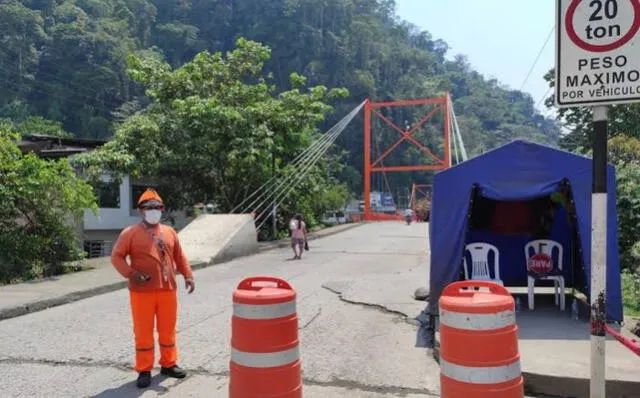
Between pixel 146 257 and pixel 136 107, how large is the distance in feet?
205

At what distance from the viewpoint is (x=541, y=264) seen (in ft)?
26.5

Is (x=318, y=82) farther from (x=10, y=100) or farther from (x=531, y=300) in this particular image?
(x=531, y=300)

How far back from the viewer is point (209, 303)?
30.7ft

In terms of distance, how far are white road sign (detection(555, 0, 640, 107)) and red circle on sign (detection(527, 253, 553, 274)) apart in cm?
483

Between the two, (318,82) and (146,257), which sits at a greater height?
(318,82)

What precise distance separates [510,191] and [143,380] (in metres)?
4.63

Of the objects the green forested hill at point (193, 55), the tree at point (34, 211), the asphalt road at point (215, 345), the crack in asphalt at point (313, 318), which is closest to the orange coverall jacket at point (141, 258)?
the asphalt road at point (215, 345)

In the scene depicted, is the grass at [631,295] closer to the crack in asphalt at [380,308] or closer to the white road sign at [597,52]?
the crack in asphalt at [380,308]

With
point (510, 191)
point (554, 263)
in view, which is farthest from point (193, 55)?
point (510, 191)

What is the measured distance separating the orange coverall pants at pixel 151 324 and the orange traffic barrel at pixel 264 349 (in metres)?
1.43

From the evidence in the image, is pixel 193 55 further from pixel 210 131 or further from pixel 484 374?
pixel 484 374

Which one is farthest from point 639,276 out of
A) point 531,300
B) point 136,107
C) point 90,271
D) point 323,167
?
point 136,107

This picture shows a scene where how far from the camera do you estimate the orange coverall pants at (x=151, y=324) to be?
521cm

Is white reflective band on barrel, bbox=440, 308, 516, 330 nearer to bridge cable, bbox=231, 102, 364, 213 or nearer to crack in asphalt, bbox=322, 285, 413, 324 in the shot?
crack in asphalt, bbox=322, 285, 413, 324
